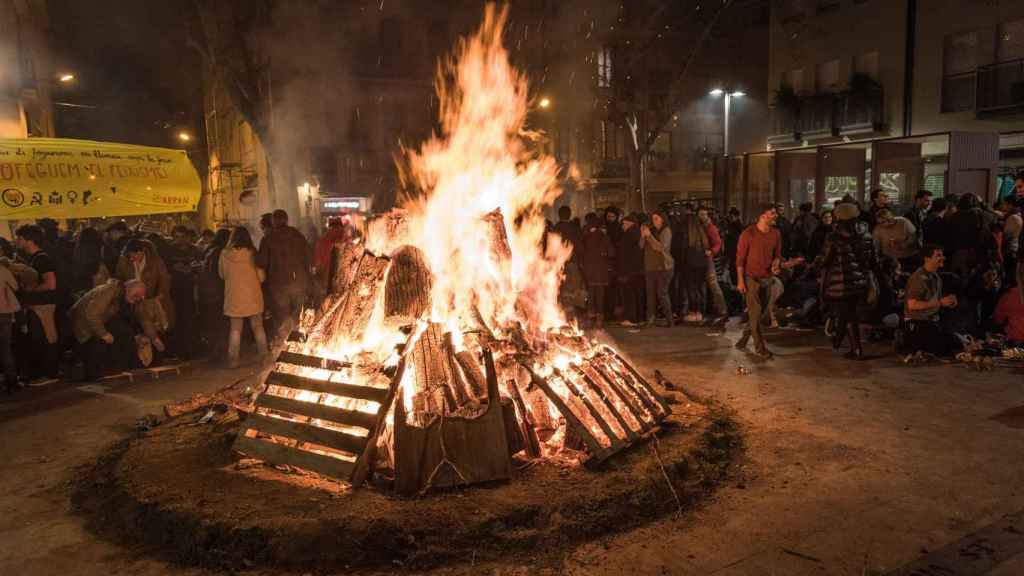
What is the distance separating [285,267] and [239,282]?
69 centimetres

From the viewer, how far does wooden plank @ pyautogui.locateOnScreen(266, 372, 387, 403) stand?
5222 millimetres

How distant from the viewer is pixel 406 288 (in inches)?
271

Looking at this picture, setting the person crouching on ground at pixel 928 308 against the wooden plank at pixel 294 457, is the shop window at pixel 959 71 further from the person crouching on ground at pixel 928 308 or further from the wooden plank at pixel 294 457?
the wooden plank at pixel 294 457

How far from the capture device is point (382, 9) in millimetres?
12477

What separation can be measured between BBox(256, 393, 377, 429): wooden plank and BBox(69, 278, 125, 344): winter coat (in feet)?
14.8

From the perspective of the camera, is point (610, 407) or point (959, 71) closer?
point (610, 407)

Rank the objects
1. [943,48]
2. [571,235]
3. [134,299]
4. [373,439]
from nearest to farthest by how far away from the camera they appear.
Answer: [373,439] < [134,299] < [571,235] < [943,48]

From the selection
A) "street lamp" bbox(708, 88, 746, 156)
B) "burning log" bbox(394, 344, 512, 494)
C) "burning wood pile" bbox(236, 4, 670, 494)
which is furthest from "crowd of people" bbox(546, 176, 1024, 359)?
"street lamp" bbox(708, 88, 746, 156)

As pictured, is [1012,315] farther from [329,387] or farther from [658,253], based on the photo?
[329,387]

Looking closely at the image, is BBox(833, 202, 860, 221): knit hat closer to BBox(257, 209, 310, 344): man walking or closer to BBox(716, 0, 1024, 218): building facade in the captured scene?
BBox(716, 0, 1024, 218): building facade

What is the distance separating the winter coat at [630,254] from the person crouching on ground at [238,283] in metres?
6.23

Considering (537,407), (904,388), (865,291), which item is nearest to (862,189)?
(865,291)

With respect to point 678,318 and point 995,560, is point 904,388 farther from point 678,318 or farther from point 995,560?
point 678,318

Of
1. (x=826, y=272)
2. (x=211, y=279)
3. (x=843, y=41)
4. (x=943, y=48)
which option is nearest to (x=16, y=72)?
(x=211, y=279)
